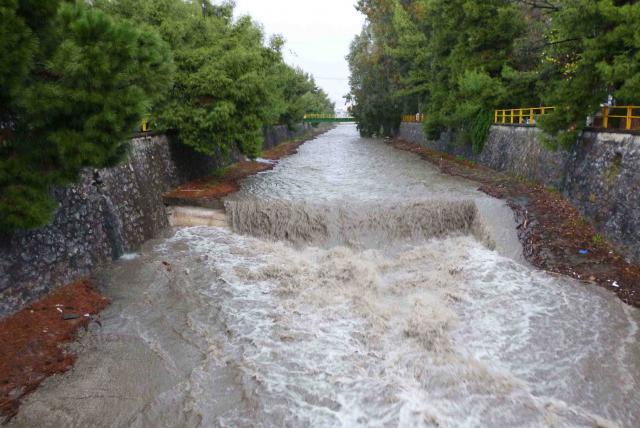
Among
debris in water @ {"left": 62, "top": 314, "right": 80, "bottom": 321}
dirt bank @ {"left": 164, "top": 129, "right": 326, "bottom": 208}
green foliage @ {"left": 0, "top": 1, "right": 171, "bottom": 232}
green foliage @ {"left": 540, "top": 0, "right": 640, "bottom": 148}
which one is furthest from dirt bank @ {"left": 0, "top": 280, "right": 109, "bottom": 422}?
green foliage @ {"left": 540, "top": 0, "right": 640, "bottom": 148}

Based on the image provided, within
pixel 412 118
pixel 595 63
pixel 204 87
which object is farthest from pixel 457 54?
pixel 412 118

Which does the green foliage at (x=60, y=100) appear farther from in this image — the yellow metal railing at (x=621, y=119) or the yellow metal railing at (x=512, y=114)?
the yellow metal railing at (x=512, y=114)

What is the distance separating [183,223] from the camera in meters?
15.0

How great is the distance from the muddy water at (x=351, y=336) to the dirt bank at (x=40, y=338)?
28 centimetres

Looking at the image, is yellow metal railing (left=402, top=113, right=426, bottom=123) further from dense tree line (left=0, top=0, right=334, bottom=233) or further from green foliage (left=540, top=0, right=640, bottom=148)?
dense tree line (left=0, top=0, right=334, bottom=233)

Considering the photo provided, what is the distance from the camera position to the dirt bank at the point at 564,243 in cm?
1005

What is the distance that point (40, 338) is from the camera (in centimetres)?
780

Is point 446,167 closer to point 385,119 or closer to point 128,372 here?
point 128,372

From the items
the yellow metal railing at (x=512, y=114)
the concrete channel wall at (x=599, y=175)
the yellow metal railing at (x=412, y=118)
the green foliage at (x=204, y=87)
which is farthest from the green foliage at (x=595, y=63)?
the yellow metal railing at (x=412, y=118)

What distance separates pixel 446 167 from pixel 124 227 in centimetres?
1660

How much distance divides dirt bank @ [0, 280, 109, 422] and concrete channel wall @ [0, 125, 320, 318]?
29 cm

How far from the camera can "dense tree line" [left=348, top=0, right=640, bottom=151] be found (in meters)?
12.3

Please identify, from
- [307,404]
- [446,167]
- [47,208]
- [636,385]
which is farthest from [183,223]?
[446,167]

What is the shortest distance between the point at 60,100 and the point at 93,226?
Answer: 186 inches
